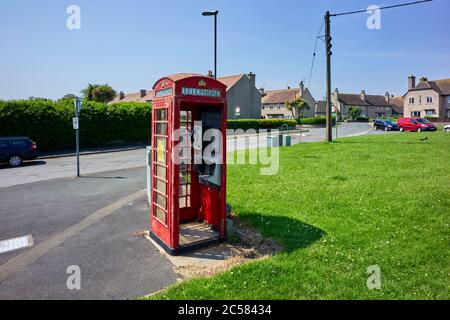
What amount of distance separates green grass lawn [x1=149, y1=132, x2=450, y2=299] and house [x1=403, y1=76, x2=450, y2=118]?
7077 cm

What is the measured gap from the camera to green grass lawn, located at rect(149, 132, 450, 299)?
448cm

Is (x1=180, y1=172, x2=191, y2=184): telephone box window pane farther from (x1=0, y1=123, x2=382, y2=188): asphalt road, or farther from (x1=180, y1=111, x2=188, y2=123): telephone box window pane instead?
(x1=0, y1=123, x2=382, y2=188): asphalt road

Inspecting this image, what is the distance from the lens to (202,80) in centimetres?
596

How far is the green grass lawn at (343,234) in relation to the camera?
14.7ft

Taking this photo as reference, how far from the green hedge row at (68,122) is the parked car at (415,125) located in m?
29.3

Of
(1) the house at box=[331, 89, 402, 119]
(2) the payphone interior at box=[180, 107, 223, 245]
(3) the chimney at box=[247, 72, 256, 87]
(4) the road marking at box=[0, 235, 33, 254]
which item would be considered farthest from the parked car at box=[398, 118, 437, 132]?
(1) the house at box=[331, 89, 402, 119]

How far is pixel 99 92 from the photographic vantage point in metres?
55.1

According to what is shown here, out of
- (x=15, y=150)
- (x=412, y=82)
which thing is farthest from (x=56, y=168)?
(x=412, y=82)

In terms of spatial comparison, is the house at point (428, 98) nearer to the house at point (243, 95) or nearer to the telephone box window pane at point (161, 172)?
the house at point (243, 95)

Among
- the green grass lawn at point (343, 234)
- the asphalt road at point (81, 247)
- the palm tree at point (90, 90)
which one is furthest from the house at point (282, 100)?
the asphalt road at point (81, 247)

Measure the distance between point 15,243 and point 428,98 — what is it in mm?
83572

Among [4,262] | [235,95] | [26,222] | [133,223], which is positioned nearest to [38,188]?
[26,222]
